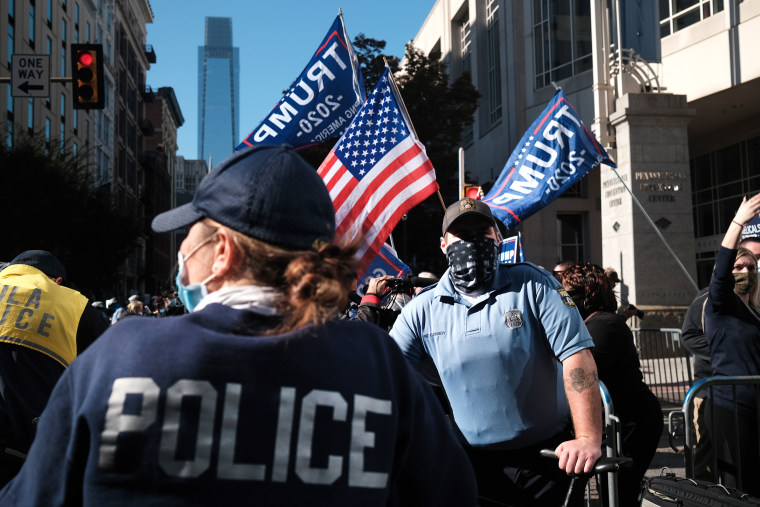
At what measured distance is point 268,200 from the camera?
1.48 m

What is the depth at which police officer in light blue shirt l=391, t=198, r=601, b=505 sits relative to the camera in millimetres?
3018

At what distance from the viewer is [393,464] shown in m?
1.56

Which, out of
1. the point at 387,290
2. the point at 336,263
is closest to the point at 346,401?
the point at 336,263

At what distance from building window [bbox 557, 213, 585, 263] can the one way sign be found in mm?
18156

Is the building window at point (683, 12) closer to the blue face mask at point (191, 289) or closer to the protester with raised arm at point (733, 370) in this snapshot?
the protester with raised arm at point (733, 370)

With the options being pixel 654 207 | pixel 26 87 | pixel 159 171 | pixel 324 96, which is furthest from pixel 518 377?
pixel 159 171

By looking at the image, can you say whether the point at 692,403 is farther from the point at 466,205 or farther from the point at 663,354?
the point at 663,354

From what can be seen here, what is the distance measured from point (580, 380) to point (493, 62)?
1116 inches

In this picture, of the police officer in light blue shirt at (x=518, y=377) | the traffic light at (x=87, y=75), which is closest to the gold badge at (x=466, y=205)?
the police officer in light blue shirt at (x=518, y=377)

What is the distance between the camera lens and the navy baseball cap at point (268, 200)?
148 centimetres

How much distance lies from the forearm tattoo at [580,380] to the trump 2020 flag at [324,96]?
20.1 feet

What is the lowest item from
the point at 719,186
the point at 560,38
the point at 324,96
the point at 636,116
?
the point at 324,96

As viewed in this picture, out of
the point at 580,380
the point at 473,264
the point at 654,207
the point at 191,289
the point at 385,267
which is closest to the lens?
the point at 191,289

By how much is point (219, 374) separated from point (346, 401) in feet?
0.84
